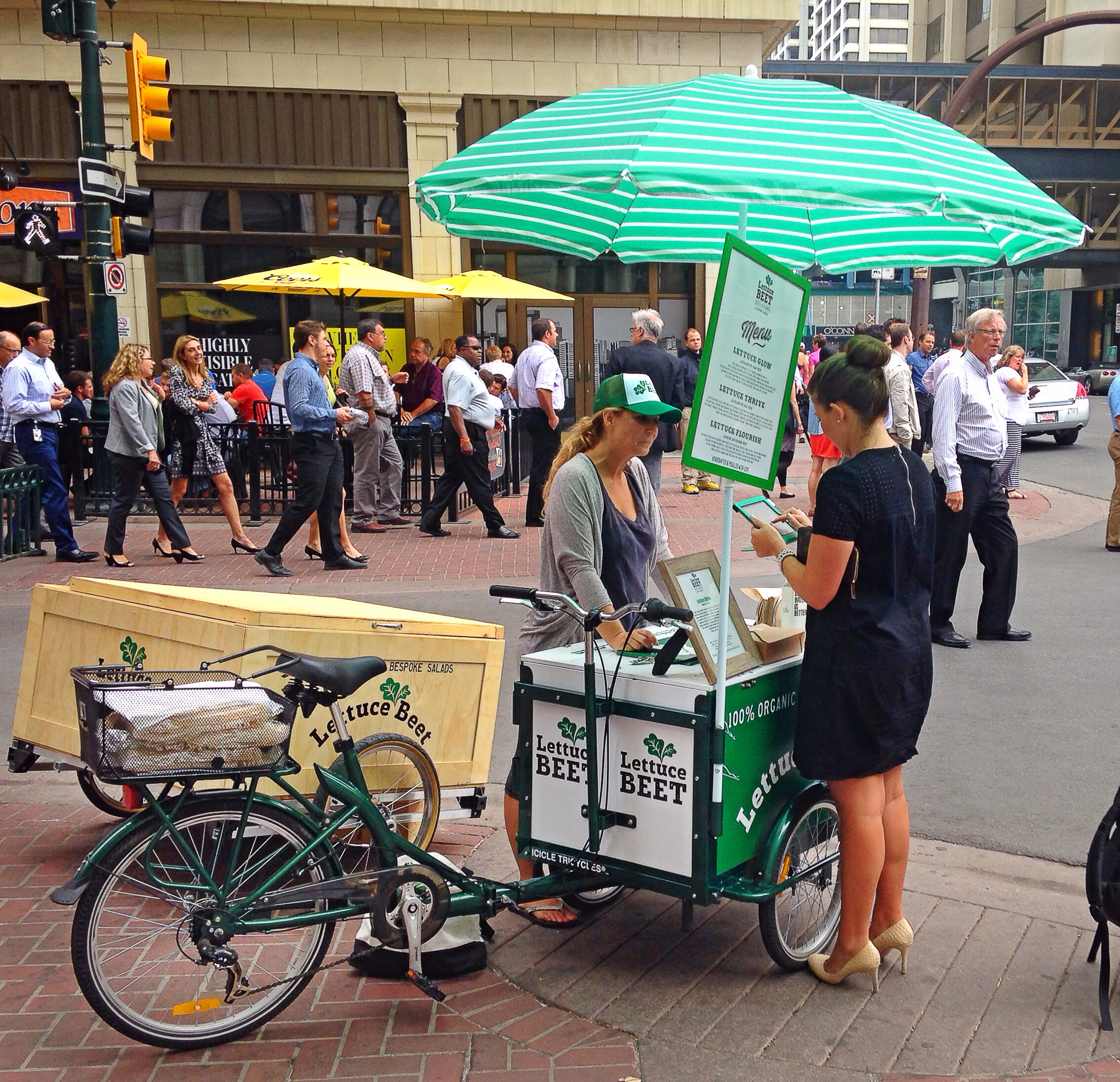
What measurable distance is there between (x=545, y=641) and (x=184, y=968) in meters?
1.51

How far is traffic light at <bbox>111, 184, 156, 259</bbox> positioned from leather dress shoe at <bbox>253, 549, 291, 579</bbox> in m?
4.57

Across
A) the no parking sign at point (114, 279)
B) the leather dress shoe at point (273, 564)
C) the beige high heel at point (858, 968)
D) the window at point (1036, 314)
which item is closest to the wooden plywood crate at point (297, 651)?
the beige high heel at point (858, 968)

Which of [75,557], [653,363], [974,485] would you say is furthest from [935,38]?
[974,485]

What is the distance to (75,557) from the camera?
1051 centimetres

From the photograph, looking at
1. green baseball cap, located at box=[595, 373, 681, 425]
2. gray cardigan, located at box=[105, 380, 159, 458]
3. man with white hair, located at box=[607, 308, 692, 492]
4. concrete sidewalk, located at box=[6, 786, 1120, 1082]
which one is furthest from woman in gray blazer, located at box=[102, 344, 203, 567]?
green baseball cap, located at box=[595, 373, 681, 425]

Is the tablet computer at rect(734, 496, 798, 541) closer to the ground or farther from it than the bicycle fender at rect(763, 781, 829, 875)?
farther from it

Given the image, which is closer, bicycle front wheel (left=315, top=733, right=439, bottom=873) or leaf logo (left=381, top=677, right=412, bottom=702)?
bicycle front wheel (left=315, top=733, right=439, bottom=873)

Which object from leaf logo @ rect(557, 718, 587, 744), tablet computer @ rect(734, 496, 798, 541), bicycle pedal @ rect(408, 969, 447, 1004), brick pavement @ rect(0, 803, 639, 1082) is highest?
tablet computer @ rect(734, 496, 798, 541)

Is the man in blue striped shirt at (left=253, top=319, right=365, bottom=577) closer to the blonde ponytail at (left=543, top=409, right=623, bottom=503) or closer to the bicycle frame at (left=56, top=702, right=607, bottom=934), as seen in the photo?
the blonde ponytail at (left=543, top=409, right=623, bottom=503)

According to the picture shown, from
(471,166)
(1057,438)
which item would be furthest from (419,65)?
(471,166)

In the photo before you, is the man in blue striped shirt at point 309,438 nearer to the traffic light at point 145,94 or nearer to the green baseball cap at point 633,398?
the traffic light at point 145,94

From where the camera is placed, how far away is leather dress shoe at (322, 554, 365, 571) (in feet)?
32.6

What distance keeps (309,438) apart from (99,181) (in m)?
4.67

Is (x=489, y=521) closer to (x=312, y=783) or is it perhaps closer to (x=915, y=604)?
(x=312, y=783)
